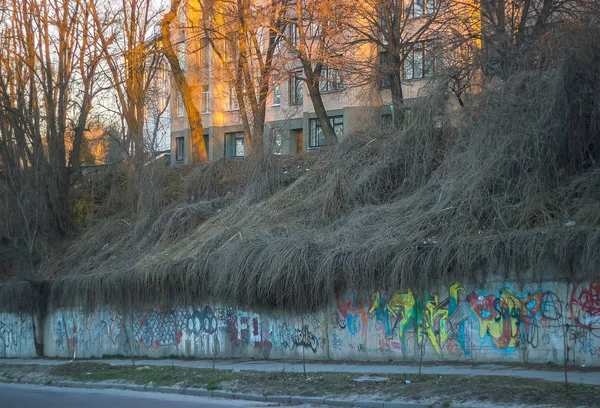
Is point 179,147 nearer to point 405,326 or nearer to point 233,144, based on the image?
point 233,144

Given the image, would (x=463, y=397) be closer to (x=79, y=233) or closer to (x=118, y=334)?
(x=118, y=334)

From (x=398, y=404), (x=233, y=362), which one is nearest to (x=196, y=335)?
(x=233, y=362)

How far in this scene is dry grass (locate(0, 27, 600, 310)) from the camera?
18047mm

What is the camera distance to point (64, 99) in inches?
1337

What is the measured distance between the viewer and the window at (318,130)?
46.3 metres

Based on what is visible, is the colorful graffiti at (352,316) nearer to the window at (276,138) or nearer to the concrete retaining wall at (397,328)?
the concrete retaining wall at (397,328)

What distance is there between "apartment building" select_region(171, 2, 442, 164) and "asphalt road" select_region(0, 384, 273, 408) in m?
13.9

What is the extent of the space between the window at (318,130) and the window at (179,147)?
42.3 feet

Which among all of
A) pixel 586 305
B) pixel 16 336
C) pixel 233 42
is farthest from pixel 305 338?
pixel 233 42

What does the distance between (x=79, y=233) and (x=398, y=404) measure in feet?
85.1

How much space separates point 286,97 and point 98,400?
35.3 meters

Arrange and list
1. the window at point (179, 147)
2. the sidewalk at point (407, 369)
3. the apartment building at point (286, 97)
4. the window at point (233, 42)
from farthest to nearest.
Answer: the window at point (179, 147) → the window at point (233, 42) → the apartment building at point (286, 97) → the sidewalk at point (407, 369)

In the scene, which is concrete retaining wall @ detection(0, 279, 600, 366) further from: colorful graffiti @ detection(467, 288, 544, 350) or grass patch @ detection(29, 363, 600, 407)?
grass patch @ detection(29, 363, 600, 407)

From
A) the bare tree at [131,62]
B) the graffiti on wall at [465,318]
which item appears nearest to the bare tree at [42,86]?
the bare tree at [131,62]
